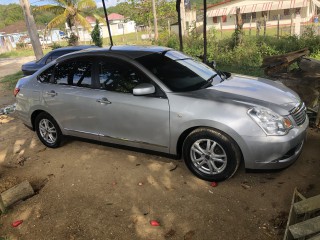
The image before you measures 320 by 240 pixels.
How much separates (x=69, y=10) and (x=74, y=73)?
65.7 feet

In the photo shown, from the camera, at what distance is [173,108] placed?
384 cm

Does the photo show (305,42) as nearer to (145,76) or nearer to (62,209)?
(145,76)

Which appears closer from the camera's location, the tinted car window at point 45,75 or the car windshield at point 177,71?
the car windshield at point 177,71

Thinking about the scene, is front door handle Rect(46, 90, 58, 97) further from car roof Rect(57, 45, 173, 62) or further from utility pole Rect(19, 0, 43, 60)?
utility pole Rect(19, 0, 43, 60)

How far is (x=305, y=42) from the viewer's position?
40.4 ft

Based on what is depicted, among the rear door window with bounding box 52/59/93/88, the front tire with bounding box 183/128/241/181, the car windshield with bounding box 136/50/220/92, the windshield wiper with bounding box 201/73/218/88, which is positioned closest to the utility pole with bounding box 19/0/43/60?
the rear door window with bounding box 52/59/93/88

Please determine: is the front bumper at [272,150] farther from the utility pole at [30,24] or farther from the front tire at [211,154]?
the utility pole at [30,24]

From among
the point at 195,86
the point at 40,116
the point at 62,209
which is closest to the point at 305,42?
the point at 195,86

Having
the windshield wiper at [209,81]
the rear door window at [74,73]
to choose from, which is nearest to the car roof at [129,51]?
the rear door window at [74,73]

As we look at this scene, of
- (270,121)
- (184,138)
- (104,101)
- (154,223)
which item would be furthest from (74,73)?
(270,121)

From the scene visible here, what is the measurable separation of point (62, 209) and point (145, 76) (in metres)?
2.03

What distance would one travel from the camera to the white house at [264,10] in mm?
34438

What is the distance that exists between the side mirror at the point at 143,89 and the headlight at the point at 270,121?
1279mm

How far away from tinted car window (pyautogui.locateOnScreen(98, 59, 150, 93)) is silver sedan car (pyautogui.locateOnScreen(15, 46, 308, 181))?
0.01m
